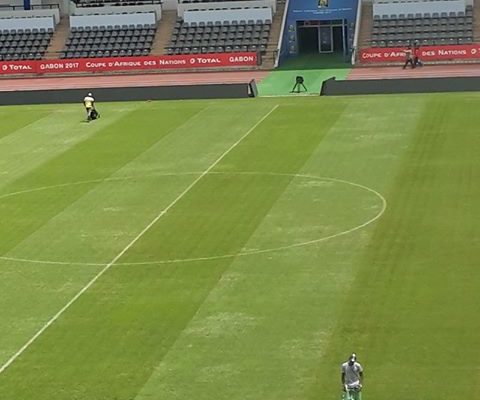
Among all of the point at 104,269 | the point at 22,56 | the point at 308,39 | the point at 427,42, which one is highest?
the point at 104,269

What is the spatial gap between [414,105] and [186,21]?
3013 cm

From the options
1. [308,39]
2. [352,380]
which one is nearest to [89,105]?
[308,39]

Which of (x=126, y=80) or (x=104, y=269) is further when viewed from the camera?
(x=126, y=80)

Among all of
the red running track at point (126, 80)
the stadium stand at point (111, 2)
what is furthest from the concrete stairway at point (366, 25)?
the stadium stand at point (111, 2)

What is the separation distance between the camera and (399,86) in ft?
196

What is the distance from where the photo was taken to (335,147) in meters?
45.6

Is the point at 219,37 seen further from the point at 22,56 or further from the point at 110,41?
the point at 22,56

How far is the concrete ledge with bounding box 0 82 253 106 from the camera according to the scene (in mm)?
61531

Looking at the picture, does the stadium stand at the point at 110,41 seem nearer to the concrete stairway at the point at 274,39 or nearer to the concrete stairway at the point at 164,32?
the concrete stairway at the point at 164,32

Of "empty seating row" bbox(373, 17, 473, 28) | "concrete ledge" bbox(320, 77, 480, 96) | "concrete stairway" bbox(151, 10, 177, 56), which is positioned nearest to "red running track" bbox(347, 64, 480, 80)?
"empty seating row" bbox(373, 17, 473, 28)

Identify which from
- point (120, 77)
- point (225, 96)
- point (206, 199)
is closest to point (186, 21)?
point (120, 77)

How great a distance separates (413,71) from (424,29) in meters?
7.60

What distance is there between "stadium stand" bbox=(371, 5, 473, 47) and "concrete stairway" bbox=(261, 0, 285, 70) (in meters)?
6.66

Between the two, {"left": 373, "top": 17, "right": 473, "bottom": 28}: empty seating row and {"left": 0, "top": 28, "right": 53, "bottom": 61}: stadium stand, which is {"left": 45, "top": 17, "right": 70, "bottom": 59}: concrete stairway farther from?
{"left": 373, "top": 17, "right": 473, "bottom": 28}: empty seating row
